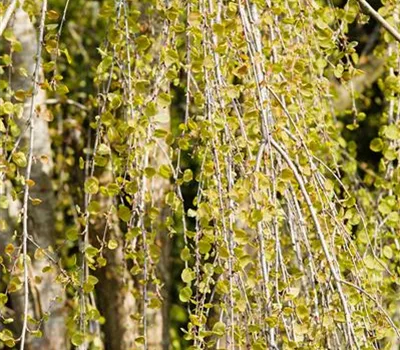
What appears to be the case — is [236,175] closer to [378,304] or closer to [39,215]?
[378,304]

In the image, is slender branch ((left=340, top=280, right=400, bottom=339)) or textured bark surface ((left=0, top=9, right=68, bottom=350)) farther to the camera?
textured bark surface ((left=0, top=9, right=68, bottom=350))

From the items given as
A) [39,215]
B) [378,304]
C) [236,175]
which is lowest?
[378,304]

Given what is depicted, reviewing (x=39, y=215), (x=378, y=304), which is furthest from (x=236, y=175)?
(x=39, y=215)

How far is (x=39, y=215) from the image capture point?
2400 mm

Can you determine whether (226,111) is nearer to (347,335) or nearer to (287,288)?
(287,288)

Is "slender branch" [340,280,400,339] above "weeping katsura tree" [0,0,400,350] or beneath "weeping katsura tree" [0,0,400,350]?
beneath

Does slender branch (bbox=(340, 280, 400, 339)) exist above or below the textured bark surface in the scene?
below

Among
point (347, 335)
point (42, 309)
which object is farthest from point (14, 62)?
point (347, 335)

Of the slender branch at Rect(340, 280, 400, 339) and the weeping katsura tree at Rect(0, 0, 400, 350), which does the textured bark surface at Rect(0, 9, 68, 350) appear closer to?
the weeping katsura tree at Rect(0, 0, 400, 350)

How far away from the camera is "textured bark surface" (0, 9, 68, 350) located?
2340 mm

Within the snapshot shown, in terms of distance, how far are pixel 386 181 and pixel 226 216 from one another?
0.77 meters

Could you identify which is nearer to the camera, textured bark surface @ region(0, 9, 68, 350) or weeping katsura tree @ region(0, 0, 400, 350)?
weeping katsura tree @ region(0, 0, 400, 350)

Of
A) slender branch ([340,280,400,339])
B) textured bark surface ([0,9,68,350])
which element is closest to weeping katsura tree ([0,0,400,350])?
slender branch ([340,280,400,339])

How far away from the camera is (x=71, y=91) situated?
3139 mm
